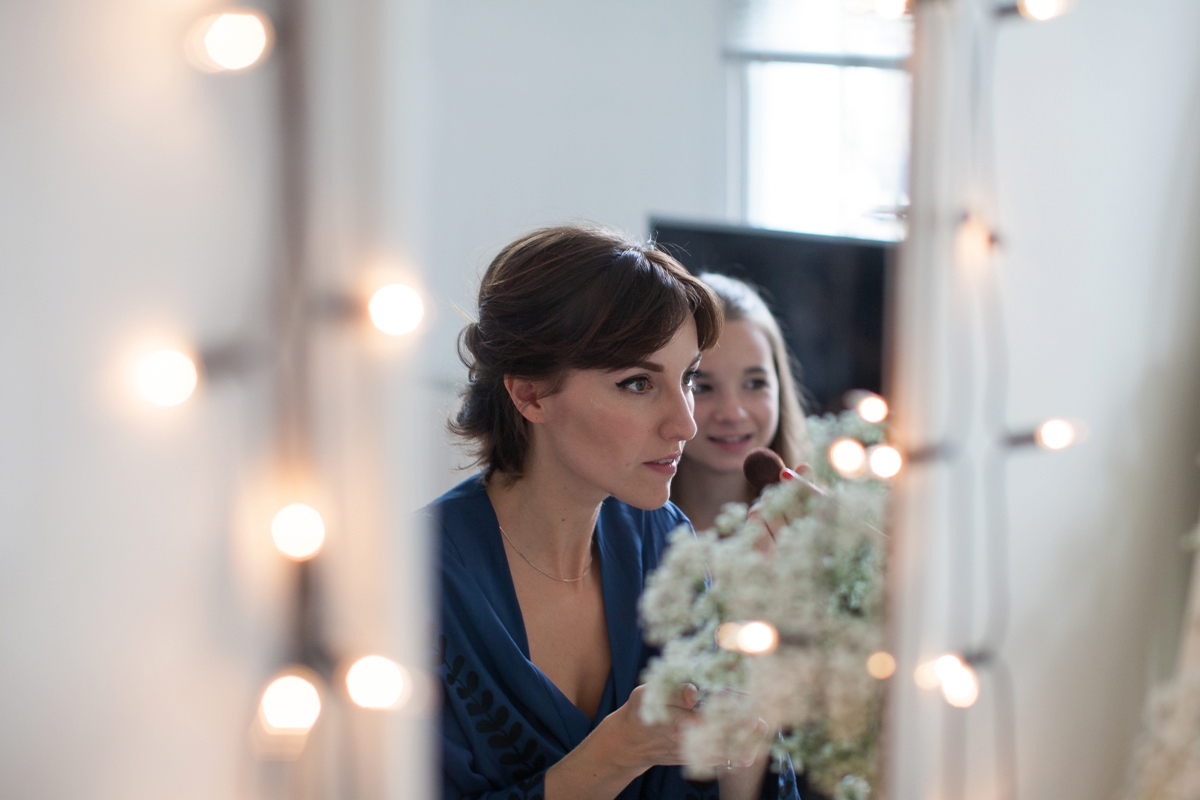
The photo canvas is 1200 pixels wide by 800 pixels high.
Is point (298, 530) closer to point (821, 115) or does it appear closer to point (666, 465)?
point (666, 465)

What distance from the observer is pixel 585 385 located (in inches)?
32.0

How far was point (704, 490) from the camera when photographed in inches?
34.8

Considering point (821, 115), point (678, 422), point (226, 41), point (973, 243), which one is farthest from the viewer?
point (821, 115)

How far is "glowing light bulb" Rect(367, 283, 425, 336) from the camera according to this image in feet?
1.85

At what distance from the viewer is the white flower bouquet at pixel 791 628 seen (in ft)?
2.12

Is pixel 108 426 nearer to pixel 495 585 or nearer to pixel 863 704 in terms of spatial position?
pixel 495 585

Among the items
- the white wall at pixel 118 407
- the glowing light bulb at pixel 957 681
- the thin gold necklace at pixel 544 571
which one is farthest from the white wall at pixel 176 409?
the glowing light bulb at pixel 957 681

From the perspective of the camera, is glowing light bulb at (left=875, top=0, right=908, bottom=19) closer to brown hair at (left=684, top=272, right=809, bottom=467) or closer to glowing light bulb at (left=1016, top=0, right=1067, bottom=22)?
glowing light bulb at (left=1016, top=0, right=1067, bottom=22)

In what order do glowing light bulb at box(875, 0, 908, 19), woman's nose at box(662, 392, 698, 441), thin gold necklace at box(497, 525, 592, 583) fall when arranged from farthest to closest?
1. thin gold necklace at box(497, 525, 592, 583)
2. woman's nose at box(662, 392, 698, 441)
3. glowing light bulb at box(875, 0, 908, 19)

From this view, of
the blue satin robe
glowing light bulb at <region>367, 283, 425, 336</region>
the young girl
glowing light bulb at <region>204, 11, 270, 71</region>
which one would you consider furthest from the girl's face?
glowing light bulb at <region>204, 11, 270, 71</region>

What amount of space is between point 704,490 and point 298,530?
17.0 inches

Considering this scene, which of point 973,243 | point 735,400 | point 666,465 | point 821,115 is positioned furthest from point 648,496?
point 821,115

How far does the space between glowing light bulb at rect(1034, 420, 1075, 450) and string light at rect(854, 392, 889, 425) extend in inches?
4.7

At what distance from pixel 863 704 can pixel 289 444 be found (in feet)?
1.49
